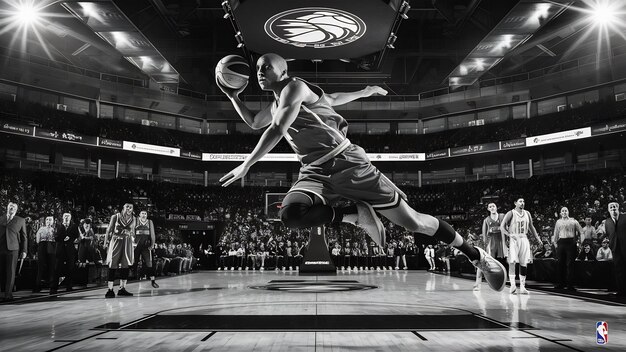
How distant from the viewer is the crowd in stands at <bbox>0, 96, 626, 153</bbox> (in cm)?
2702

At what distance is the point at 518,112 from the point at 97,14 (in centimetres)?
2632

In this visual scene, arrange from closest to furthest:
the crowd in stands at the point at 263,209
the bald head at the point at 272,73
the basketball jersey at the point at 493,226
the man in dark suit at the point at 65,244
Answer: the bald head at the point at 272,73 < the man in dark suit at the point at 65,244 < the basketball jersey at the point at 493,226 < the crowd in stands at the point at 263,209

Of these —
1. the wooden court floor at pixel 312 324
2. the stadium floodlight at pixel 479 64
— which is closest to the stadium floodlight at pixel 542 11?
the stadium floodlight at pixel 479 64

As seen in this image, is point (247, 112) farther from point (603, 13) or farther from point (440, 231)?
point (603, 13)

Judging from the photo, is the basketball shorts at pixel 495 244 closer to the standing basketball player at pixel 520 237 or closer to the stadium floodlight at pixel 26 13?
the standing basketball player at pixel 520 237

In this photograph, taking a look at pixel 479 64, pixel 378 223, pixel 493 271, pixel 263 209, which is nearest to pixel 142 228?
pixel 378 223

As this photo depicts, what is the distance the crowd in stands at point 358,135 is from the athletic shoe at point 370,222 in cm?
2630

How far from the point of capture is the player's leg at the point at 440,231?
163 inches

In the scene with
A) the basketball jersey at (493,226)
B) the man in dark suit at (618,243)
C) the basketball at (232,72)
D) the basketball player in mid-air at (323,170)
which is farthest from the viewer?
the basketball jersey at (493,226)

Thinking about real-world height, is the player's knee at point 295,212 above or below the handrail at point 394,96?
below

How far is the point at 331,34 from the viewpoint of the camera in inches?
623

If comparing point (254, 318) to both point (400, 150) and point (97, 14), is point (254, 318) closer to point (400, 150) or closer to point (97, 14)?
point (97, 14)

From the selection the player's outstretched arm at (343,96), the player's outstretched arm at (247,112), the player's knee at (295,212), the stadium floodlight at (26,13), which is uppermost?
the stadium floodlight at (26,13)

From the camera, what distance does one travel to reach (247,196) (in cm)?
3131
